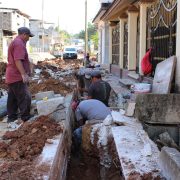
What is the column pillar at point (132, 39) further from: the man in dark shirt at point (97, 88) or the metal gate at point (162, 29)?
the man in dark shirt at point (97, 88)

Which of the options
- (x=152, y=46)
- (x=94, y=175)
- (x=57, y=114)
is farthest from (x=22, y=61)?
(x=152, y=46)

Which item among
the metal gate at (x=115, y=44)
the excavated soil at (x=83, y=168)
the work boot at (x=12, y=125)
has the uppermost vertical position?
the metal gate at (x=115, y=44)

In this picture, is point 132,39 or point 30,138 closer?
point 30,138

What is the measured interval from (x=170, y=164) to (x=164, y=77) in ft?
13.7

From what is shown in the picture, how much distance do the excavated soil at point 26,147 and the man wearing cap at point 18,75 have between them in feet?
2.13

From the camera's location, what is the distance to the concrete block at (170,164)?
3923mm

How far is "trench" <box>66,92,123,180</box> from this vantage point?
650cm

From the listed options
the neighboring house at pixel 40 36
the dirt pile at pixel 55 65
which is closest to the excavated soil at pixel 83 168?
the dirt pile at pixel 55 65

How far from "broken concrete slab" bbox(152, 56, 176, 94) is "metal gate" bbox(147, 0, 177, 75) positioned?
820 millimetres

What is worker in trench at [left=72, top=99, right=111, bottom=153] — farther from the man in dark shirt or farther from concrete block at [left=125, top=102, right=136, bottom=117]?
the man in dark shirt

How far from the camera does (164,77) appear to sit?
8.09 m

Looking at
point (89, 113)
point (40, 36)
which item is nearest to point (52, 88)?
point (89, 113)

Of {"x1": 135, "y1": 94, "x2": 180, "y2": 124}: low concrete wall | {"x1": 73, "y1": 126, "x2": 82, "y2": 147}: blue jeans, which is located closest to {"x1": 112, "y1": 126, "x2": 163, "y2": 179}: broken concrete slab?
{"x1": 135, "y1": 94, "x2": 180, "y2": 124}: low concrete wall

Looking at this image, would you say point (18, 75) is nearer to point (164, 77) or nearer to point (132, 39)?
point (164, 77)
